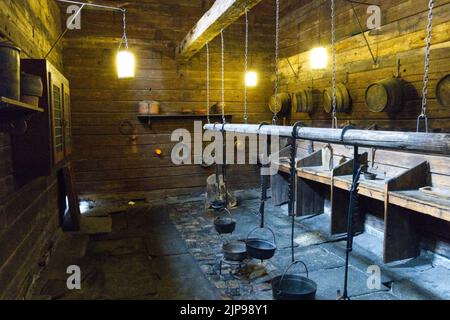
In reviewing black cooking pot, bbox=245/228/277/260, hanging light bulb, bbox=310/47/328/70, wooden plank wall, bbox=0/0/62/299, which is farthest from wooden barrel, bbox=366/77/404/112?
wooden plank wall, bbox=0/0/62/299

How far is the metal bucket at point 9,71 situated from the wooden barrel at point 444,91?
4639 millimetres

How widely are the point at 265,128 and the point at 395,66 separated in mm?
2599

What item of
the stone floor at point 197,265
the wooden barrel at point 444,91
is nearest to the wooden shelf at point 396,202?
the stone floor at point 197,265

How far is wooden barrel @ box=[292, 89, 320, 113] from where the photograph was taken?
698cm

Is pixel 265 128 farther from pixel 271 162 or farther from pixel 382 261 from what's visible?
pixel 271 162

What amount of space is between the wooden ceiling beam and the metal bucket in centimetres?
241

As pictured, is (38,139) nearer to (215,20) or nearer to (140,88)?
(215,20)

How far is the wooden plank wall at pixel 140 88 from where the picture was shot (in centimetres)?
709

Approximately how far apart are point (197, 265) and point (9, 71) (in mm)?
2783
